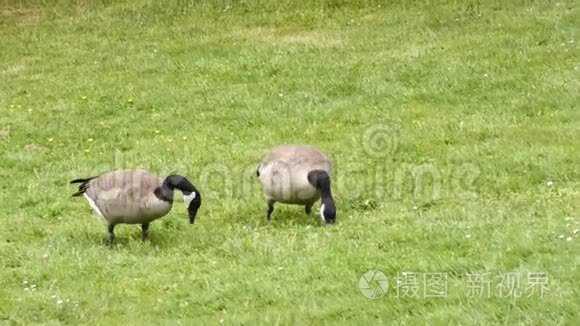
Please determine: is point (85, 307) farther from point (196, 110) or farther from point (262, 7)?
point (262, 7)

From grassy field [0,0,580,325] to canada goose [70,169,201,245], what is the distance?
49cm

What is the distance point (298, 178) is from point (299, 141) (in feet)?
16.6

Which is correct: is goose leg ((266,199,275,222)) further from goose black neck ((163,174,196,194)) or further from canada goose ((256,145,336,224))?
goose black neck ((163,174,196,194))

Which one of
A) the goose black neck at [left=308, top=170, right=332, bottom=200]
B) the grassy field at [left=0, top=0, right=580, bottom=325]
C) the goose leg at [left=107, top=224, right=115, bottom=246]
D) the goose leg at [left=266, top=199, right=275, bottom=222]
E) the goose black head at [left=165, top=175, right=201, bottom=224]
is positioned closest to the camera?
the grassy field at [left=0, top=0, right=580, bottom=325]

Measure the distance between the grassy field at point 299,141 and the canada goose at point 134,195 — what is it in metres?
0.49

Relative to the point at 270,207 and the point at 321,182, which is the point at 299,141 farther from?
the point at 321,182

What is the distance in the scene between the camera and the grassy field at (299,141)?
980cm

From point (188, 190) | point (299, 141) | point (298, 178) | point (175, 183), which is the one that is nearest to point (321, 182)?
point (298, 178)

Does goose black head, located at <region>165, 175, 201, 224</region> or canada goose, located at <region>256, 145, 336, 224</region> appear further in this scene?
canada goose, located at <region>256, 145, 336, 224</region>

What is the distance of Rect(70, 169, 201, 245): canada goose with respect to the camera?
1211 cm

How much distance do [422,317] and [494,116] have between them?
9775mm

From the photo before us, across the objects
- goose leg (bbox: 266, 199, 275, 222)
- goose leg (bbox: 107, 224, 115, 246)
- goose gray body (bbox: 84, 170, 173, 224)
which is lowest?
goose leg (bbox: 107, 224, 115, 246)

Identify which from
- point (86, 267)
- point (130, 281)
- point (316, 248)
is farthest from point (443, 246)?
point (86, 267)

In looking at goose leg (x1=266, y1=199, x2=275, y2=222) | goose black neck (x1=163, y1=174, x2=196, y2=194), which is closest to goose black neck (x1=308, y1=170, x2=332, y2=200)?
goose leg (x1=266, y1=199, x2=275, y2=222)
